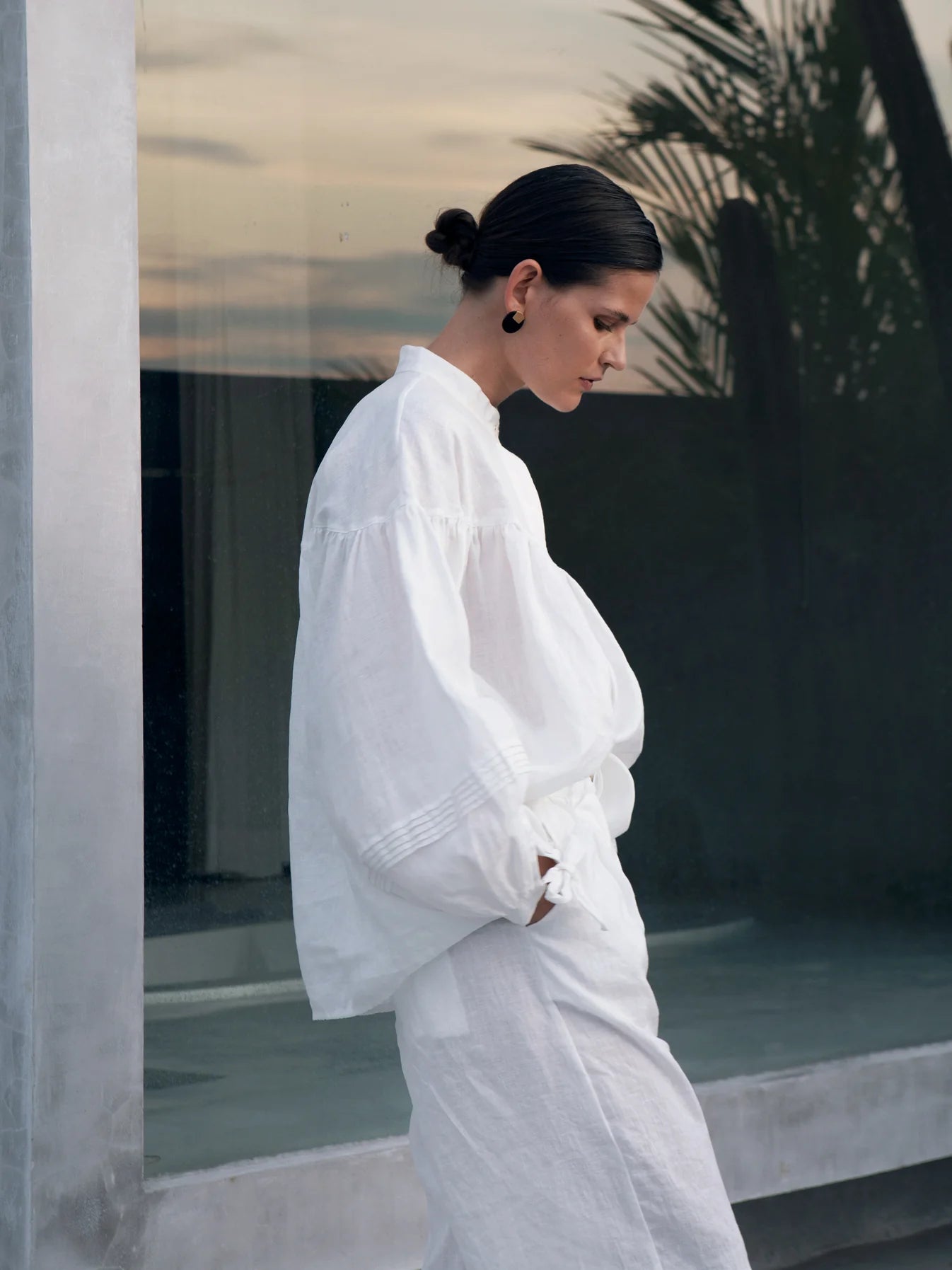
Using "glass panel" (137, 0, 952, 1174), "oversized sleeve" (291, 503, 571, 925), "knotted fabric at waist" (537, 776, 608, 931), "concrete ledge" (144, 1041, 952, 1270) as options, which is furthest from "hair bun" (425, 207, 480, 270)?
"concrete ledge" (144, 1041, 952, 1270)

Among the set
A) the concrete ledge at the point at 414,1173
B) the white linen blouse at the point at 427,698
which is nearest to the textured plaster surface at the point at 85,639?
the concrete ledge at the point at 414,1173

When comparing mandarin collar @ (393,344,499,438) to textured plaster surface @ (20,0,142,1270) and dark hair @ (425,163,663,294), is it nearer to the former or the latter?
dark hair @ (425,163,663,294)

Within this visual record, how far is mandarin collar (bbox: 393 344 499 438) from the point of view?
1.72m

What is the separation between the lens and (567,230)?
174 centimetres

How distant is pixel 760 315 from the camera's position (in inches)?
174

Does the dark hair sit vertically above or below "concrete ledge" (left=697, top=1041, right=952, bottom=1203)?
above

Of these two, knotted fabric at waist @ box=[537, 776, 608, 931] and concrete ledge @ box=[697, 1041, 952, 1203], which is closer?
knotted fabric at waist @ box=[537, 776, 608, 931]

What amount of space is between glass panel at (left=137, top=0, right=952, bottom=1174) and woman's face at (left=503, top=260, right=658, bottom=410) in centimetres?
116

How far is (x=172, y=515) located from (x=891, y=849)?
234cm

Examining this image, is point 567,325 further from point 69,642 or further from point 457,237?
point 69,642

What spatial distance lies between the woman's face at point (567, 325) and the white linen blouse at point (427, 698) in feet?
0.22

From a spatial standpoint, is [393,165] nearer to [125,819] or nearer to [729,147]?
[729,147]

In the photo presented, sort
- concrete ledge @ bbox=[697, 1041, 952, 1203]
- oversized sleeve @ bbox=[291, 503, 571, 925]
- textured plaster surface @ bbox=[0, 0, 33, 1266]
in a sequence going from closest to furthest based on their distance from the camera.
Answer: oversized sleeve @ bbox=[291, 503, 571, 925]
textured plaster surface @ bbox=[0, 0, 33, 1266]
concrete ledge @ bbox=[697, 1041, 952, 1203]

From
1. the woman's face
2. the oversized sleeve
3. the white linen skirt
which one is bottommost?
the white linen skirt
